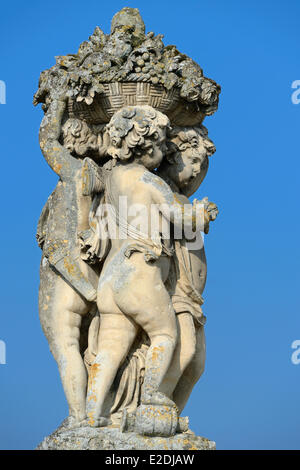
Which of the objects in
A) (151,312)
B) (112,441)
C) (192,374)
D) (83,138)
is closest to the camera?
(112,441)

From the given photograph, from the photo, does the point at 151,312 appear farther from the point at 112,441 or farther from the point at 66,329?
the point at 112,441

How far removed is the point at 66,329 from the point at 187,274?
1.43m

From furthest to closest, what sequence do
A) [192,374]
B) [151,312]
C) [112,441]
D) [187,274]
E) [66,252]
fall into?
[192,374], [187,274], [66,252], [151,312], [112,441]

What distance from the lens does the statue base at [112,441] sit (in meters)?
10.0

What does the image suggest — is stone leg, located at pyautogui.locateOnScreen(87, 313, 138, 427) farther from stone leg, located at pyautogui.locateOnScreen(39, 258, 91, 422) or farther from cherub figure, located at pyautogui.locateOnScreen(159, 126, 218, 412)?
cherub figure, located at pyautogui.locateOnScreen(159, 126, 218, 412)

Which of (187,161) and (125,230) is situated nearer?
(125,230)

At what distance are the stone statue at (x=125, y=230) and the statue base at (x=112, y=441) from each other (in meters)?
0.03

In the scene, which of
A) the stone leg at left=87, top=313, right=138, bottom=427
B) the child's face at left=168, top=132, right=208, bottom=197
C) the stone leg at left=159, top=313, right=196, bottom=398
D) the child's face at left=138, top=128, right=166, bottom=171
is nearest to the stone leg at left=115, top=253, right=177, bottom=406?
the stone leg at left=87, top=313, right=138, bottom=427

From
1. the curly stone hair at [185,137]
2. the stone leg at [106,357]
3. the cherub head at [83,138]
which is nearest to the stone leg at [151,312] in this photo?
the stone leg at [106,357]

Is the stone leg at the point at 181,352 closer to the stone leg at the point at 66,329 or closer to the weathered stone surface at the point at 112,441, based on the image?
the weathered stone surface at the point at 112,441

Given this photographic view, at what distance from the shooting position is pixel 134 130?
10758 millimetres

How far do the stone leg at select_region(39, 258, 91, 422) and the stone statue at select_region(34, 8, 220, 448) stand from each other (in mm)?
12

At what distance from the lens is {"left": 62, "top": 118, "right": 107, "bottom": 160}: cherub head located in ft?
37.1

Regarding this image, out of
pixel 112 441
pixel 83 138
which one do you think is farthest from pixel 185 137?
pixel 112 441
